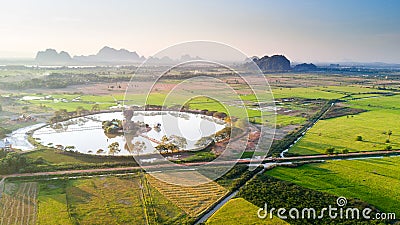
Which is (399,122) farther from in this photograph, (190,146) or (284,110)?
(190,146)

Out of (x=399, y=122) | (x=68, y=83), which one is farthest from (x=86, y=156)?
(x=68, y=83)

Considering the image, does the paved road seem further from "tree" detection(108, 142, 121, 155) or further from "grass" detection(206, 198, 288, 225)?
"grass" detection(206, 198, 288, 225)

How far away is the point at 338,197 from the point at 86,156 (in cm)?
1304

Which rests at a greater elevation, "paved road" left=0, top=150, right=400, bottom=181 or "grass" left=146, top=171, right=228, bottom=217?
"paved road" left=0, top=150, right=400, bottom=181

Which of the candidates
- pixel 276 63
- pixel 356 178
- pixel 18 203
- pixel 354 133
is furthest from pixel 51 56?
pixel 356 178

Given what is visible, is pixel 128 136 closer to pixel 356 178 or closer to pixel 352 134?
pixel 356 178

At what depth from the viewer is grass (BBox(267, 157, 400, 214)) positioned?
13091 millimetres

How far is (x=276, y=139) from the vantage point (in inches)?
839

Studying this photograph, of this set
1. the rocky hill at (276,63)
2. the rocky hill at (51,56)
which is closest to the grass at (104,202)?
the rocky hill at (276,63)

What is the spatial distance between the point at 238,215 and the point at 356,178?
7060mm

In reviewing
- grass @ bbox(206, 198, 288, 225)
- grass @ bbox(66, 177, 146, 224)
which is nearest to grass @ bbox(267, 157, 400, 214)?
grass @ bbox(206, 198, 288, 225)

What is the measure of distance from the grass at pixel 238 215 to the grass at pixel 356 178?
3434mm

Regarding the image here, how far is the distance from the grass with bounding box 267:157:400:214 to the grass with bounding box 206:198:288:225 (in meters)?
3.43

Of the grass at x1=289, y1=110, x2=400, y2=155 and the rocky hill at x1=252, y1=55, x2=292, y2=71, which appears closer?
the grass at x1=289, y1=110, x2=400, y2=155
